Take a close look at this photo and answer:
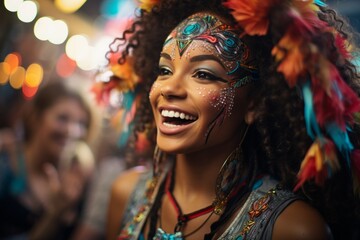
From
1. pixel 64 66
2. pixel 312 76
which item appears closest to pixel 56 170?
pixel 312 76

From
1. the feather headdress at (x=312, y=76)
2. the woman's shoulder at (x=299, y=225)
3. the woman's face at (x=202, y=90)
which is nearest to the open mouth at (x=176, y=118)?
the woman's face at (x=202, y=90)

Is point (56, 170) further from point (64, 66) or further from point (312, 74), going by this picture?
point (64, 66)

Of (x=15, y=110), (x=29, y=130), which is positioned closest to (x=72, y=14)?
(x=15, y=110)

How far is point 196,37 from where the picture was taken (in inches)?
73.1

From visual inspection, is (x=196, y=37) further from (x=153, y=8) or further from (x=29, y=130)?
(x=29, y=130)

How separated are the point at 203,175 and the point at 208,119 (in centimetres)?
34

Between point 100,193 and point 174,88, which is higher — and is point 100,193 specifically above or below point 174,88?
below

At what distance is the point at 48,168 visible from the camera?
3.78 metres

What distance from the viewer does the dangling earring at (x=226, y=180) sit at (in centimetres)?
189

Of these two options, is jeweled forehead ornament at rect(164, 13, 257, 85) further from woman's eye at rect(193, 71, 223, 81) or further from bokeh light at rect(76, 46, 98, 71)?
bokeh light at rect(76, 46, 98, 71)

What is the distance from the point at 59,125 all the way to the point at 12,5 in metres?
3.51

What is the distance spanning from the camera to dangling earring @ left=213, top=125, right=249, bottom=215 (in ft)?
6.22

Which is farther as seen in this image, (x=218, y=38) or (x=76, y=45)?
(x=76, y=45)

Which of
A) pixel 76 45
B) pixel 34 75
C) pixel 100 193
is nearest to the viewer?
pixel 100 193
